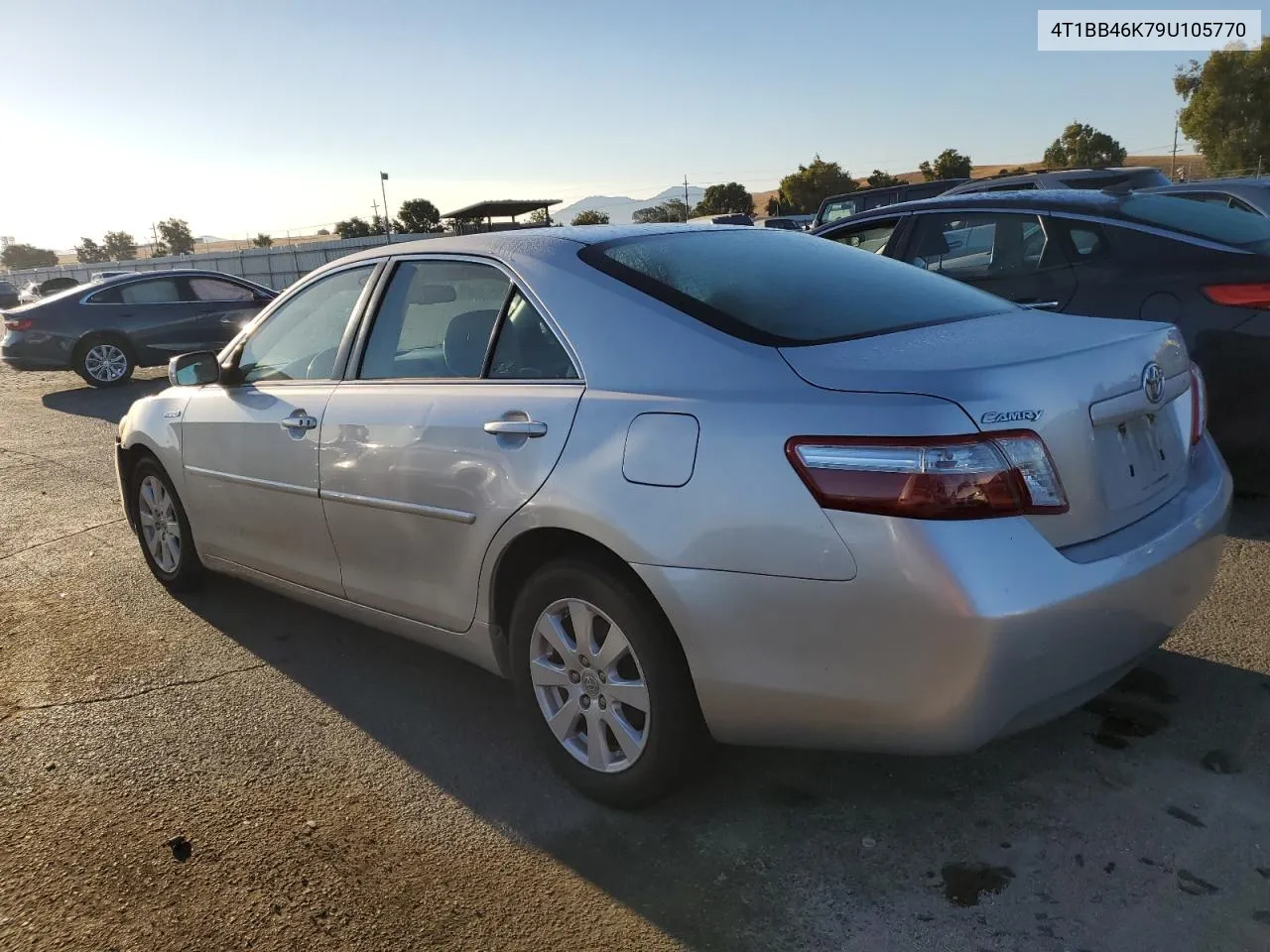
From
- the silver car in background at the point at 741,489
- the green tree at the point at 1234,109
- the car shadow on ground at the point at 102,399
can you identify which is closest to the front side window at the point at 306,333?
the silver car in background at the point at 741,489

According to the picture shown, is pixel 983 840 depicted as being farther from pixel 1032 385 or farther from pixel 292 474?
pixel 292 474

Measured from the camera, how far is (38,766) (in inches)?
134

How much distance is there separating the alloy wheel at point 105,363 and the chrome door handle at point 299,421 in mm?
12405

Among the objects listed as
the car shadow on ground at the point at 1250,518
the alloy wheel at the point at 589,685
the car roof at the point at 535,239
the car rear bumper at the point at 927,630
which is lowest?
the car shadow on ground at the point at 1250,518

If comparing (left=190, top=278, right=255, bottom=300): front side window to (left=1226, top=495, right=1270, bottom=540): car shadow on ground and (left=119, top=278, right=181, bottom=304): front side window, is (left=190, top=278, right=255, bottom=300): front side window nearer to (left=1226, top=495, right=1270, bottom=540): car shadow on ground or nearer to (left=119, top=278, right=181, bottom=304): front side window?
(left=119, top=278, right=181, bottom=304): front side window

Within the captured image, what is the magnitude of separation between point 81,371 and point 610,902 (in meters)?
14.5

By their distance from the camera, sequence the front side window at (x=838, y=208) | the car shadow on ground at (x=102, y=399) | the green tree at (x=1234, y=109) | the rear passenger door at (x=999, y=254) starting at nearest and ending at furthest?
1. the rear passenger door at (x=999, y=254)
2. the car shadow on ground at (x=102, y=399)
3. the front side window at (x=838, y=208)
4. the green tree at (x=1234, y=109)

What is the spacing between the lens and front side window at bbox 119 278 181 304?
1470cm

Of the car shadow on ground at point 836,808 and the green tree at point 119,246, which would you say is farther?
the green tree at point 119,246

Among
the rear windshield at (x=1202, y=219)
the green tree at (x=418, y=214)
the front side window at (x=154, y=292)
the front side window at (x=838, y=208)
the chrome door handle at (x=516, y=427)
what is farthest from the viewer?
the green tree at (x=418, y=214)

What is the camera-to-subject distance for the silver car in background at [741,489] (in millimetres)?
2225

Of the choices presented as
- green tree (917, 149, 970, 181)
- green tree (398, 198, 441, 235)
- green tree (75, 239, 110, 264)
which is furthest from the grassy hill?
green tree (75, 239, 110, 264)

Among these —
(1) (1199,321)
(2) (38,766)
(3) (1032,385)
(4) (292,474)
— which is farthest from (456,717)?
(1) (1199,321)

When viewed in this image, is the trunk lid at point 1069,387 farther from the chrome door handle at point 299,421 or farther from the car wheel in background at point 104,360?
the car wheel in background at point 104,360
